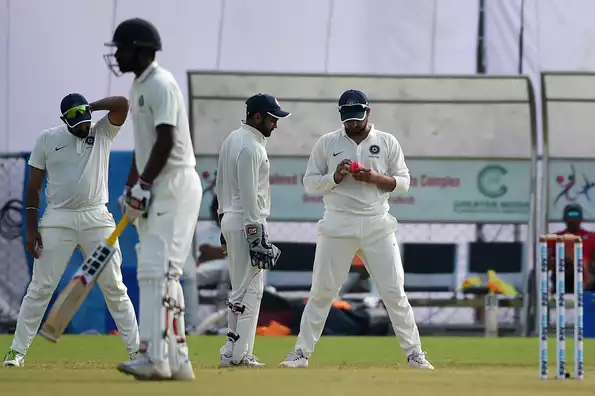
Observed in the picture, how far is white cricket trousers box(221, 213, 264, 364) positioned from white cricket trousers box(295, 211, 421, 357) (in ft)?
1.45

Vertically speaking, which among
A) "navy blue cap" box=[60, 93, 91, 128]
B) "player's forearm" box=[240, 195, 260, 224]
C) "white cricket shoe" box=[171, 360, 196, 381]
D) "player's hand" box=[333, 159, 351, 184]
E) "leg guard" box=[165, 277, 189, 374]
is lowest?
"white cricket shoe" box=[171, 360, 196, 381]

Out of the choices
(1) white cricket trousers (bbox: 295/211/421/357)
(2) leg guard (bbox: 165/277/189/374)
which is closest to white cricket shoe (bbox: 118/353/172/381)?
(2) leg guard (bbox: 165/277/189/374)

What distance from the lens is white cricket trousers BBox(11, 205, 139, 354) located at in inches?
375

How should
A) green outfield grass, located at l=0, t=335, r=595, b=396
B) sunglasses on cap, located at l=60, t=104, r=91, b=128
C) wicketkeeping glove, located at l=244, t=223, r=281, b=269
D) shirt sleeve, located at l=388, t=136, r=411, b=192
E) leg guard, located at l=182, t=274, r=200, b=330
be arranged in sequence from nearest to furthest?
green outfield grass, located at l=0, t=335, r=595, b=396, wicketkeeping glove, located at l=244, t=223, r=281, b=269, sunglasses on cap, located at l=60, t=104, r=91, b=128, shirt sleeve, located at l=388, t=136, r=411, b=192, leg guard, located at l=182, t=274, r=200, b=330

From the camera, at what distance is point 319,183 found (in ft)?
32.0

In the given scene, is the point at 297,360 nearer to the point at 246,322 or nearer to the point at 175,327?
the point at 246,322

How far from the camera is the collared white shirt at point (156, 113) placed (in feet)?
22.6

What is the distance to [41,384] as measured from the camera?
6.70m

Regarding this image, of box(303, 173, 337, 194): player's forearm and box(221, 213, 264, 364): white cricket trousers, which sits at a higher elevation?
box(303, 173, 337, 194): player's forearm

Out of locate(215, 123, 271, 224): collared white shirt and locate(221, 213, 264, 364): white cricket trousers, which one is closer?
locate(215, 123, 271, 224): collared white shirt

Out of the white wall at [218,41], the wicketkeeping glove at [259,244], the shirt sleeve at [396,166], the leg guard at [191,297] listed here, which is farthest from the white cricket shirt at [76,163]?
the white wall at [218,41]

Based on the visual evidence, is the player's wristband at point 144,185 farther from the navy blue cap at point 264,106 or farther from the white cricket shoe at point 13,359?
the white cricket shoe at point 13,359

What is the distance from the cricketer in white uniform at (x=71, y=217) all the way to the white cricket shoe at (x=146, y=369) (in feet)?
8.71

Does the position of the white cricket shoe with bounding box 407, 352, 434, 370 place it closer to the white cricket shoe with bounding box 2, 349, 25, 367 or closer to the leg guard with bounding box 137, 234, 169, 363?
the white cricket shoe with bounding box 2, 349, 25, 367
